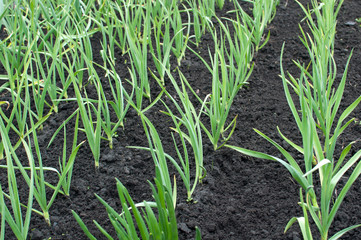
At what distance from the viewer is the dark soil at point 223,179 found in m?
1.40

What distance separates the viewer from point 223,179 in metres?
1.61

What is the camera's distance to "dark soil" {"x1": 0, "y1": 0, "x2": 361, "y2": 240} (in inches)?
55.1

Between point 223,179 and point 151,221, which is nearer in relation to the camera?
point 151,221

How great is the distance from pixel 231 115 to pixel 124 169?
58 centimetres

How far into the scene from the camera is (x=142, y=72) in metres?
1.80

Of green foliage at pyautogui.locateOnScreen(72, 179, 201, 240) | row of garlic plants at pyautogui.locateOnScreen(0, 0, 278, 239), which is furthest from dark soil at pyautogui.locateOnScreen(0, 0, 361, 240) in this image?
green foliage at pyautogui.locateOnScreen(72, 179, 201, 240)

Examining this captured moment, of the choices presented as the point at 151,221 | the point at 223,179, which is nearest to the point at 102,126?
the point at 223,179

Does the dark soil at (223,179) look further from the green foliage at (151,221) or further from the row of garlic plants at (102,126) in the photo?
the green foliage at (151,221)

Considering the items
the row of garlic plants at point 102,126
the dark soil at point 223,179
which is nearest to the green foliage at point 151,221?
the row of garlic plants at point 102,126

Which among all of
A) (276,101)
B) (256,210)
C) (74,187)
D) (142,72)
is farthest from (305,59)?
(74,187)

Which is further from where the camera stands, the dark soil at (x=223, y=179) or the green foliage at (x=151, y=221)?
the dark soil at (x=223, y=179)

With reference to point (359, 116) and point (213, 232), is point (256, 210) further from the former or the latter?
point (359, 116)

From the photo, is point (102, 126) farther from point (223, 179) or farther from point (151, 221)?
point (151, 221)

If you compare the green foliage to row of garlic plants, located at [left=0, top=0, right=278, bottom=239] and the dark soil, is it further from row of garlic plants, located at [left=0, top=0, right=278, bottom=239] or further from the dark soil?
the dark soil
